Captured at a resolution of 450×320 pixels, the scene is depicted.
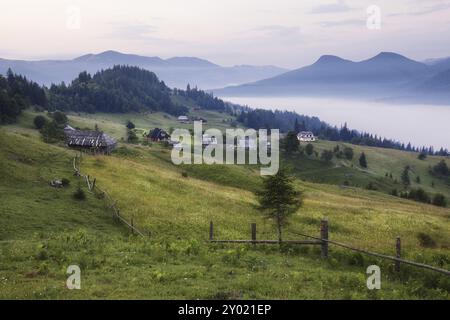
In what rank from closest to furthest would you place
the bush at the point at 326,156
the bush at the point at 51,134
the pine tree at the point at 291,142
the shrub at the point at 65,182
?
1. the shrub at the point at 65,182
2. the bush at the point at 51,134
3. the pine tree at the point at 291,142
4. the bush at the point at 326,156

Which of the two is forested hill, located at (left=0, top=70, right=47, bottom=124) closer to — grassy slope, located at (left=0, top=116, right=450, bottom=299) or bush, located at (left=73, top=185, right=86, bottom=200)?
grassy slope, located at (left=0, top=116, right=450, bottom=299)

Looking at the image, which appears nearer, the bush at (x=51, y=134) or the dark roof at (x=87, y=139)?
the bush at (x=51, y=134)

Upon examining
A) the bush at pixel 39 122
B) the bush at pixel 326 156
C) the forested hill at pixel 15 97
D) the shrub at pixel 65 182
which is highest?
the forested hill at pixel 15 97

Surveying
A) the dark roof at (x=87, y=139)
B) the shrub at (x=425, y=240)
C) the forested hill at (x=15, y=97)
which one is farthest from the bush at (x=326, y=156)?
the shrub at (x=425, y=240)

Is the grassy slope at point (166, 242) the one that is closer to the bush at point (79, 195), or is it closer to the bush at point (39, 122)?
the bush at point (79, 195)

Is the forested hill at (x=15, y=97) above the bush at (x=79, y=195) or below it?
above

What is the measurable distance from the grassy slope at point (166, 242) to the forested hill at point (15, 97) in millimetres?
64611

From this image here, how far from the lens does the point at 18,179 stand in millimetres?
45844

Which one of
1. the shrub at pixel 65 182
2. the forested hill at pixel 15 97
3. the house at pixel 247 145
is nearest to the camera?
the shrub at pixel 65 182

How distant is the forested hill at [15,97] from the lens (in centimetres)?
11950

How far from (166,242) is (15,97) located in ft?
406

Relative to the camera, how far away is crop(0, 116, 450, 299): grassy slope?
17.3 metres

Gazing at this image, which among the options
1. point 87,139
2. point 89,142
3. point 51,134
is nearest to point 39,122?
point 51,134
